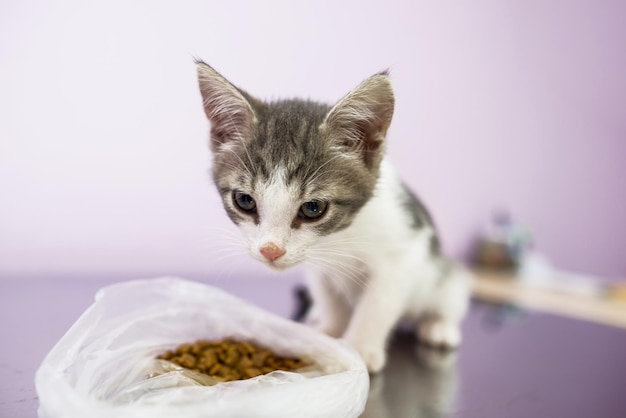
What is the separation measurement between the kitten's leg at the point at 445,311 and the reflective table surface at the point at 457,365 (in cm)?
5

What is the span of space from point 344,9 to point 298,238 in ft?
2.43

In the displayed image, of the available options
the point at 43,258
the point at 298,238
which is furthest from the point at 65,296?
the point at 298,238

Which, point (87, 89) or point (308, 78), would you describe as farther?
point (308, 78)

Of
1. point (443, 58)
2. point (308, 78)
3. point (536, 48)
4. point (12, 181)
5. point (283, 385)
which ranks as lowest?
point (283, 385)

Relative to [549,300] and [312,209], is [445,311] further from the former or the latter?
[549,300]

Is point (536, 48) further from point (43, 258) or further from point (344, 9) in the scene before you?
point (43, 258)

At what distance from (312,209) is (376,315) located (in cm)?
38

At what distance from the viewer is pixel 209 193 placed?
1.45 m

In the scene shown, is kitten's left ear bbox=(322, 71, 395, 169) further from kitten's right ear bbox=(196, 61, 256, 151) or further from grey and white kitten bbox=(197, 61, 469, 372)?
kitten's right ear bbox=(196, 61, 256, 151)

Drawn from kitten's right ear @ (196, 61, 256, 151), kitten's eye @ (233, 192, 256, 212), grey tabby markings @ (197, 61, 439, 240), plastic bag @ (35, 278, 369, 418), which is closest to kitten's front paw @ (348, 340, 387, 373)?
plastic bag @ (35, 278, 369, 418)

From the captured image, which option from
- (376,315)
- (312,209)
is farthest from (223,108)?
(376,315)

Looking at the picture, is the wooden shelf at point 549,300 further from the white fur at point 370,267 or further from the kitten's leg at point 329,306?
the kitten's leg at point 329,306

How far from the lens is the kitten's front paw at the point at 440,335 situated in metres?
1.62

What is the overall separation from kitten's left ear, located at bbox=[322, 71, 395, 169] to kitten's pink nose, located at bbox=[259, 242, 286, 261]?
0.31 m
